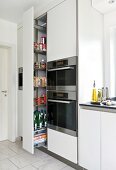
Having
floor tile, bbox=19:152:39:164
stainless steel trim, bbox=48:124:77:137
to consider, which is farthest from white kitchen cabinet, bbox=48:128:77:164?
floor tile, bbox=19:152:39:164

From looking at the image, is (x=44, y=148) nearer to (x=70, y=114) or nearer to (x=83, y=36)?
(x=70, y=114)

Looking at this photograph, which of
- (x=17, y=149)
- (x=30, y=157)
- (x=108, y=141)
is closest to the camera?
(x=108, y=141)

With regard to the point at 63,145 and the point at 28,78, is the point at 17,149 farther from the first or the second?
the point at 28,78

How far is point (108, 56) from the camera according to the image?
7.73 feet

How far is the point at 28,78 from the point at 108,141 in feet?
5.04

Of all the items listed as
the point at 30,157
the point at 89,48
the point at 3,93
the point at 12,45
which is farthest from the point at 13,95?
the point at 89,48

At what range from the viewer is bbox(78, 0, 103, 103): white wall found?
78.2 inches

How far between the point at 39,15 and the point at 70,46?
0.98 m

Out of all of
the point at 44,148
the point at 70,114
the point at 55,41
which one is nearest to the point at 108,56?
the point at 55,41

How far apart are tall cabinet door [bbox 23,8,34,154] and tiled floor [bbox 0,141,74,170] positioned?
0.14m

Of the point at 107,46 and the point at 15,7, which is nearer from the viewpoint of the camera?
the point at 107,46

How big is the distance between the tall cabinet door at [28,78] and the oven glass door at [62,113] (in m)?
0.32

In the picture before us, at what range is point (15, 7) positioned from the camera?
259 cm

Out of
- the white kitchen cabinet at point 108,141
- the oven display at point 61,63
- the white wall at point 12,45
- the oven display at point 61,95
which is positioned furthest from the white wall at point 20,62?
the white kitchen cabinet at point 108,141
